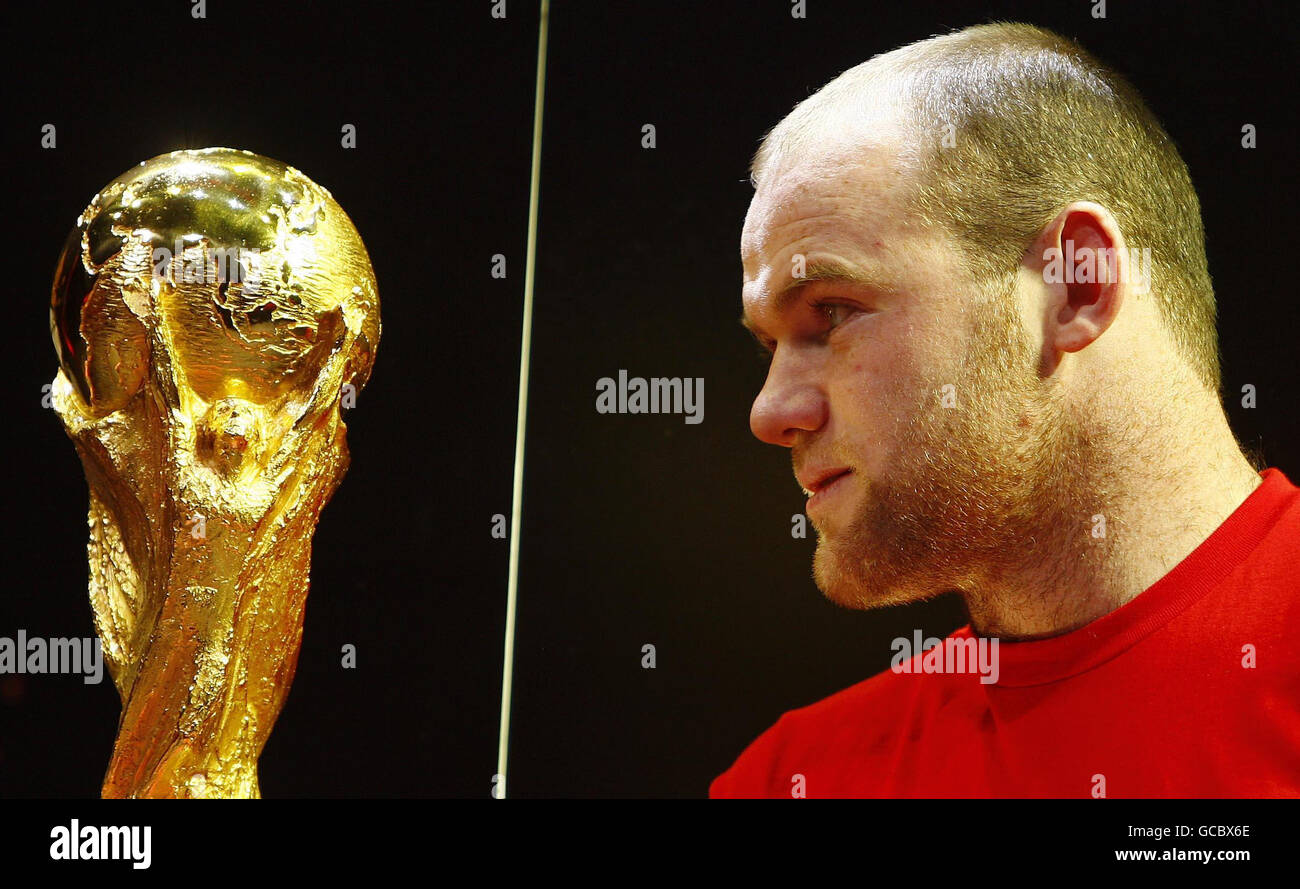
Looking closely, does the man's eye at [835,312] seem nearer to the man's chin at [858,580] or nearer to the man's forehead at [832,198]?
the man's forehead at [832,198]

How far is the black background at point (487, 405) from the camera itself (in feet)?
4.92

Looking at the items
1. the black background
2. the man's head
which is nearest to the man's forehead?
the man's head

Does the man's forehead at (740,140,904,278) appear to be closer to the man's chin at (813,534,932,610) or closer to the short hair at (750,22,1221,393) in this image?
the short hair at (750,22,1221,393)

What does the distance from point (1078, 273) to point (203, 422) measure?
84 centimetres

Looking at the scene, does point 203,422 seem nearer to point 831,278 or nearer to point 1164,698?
point 831,278

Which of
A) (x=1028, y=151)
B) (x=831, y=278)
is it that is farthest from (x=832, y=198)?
(x=1028, y=151)

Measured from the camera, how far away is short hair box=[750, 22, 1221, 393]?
117cm

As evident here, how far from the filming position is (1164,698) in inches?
42.0

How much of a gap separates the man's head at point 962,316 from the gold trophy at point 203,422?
452mm

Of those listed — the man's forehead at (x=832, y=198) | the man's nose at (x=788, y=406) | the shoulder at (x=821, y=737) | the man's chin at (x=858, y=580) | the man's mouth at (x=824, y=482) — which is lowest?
the shoulder at (x=821, y=737)

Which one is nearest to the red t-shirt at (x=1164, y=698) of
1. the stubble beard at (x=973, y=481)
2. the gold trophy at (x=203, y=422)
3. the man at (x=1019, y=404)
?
the man at (x=1019, y=404)

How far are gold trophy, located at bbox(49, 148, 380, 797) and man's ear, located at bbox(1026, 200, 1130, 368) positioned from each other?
66 cm
